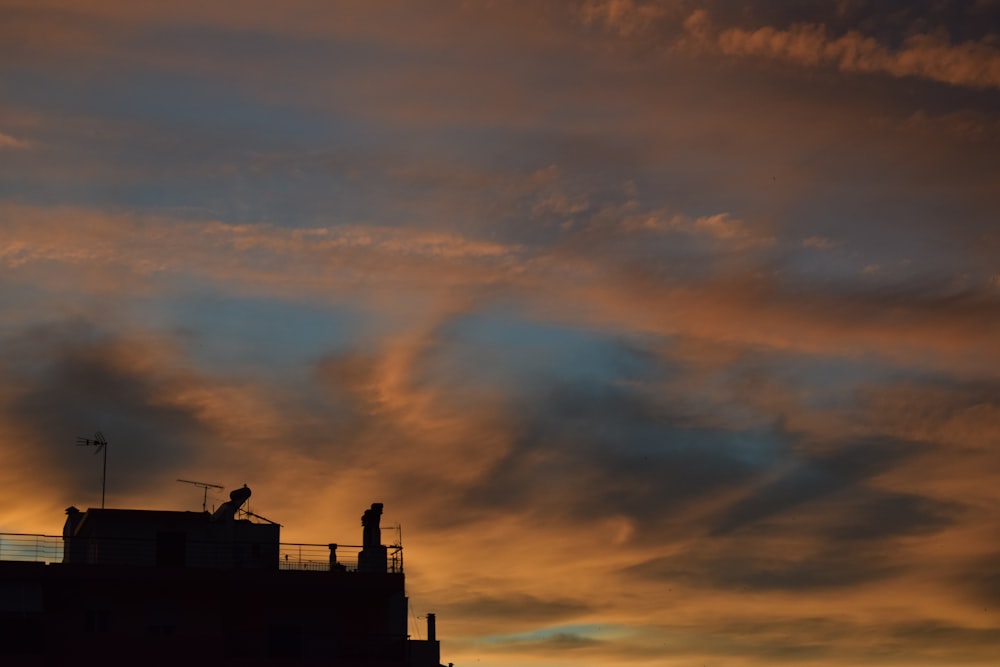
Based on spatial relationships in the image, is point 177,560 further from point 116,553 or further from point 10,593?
point 10,593

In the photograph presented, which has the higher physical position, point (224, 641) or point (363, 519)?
point (363, 519)

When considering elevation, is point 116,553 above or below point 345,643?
above

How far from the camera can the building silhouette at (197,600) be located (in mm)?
54688

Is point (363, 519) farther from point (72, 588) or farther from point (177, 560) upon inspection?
point (72, 588)

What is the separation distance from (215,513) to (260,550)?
252 cm

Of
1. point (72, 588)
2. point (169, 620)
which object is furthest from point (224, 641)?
point (72, 588)

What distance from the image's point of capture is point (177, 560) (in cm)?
5906

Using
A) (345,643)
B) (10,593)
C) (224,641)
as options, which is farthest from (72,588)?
(345,643)

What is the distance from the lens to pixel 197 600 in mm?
57844

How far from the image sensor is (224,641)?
56.7 m

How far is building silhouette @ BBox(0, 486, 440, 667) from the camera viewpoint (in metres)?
54.7

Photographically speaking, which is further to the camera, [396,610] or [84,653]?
[396,610]

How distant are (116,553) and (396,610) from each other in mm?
11048

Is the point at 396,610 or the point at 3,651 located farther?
the point at 396,610
